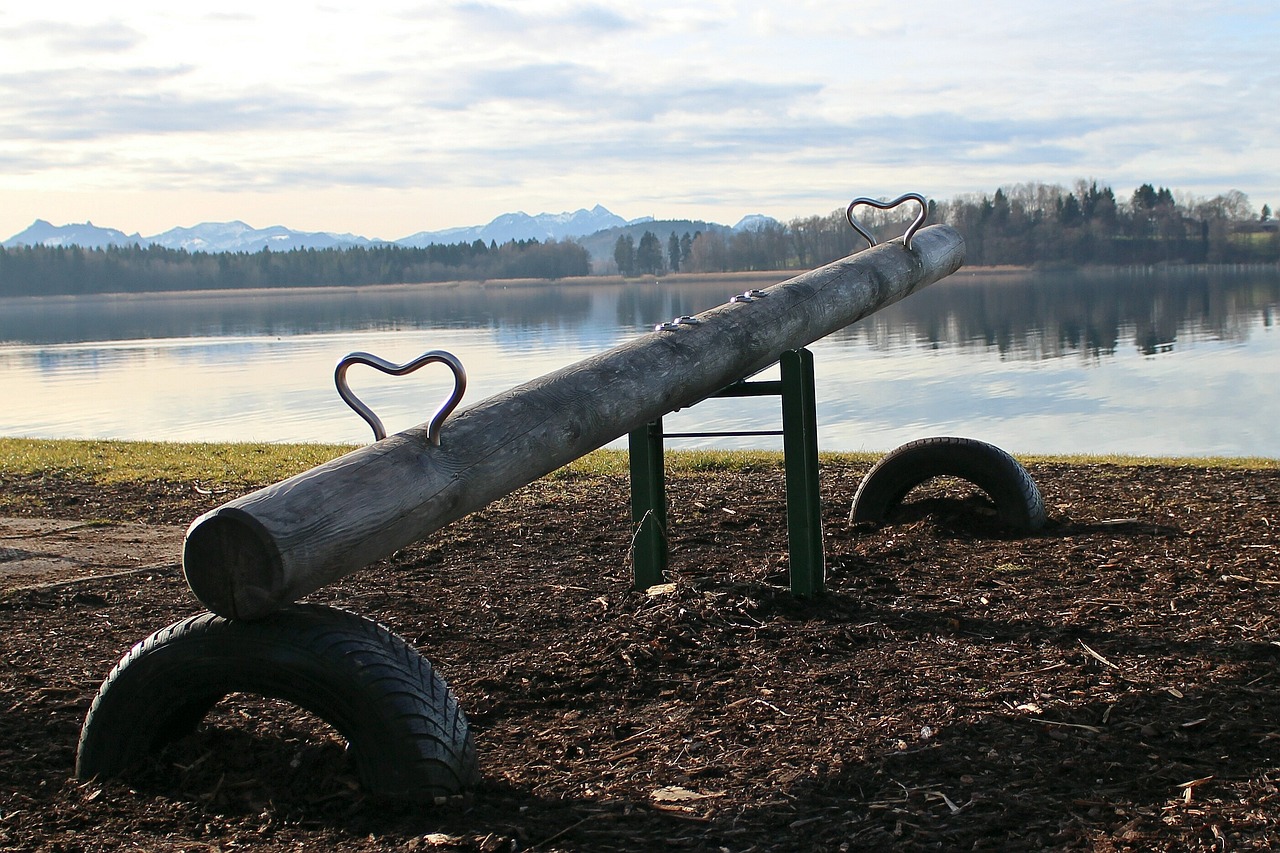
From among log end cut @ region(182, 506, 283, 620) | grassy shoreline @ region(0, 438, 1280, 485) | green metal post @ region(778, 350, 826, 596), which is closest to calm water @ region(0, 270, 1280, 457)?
grassy shoreline @ region(0, 438, 1280, 485)

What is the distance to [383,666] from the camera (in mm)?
3346

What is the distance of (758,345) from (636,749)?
2.49m

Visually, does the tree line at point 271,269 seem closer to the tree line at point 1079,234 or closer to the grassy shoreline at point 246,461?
the tree line at point 1079,234

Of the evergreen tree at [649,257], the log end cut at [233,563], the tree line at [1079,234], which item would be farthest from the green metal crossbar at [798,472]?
the evergreen tree at [649,257]

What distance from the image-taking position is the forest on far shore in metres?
107

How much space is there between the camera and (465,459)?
12.8ft

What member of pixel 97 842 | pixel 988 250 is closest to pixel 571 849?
pixel 97 842

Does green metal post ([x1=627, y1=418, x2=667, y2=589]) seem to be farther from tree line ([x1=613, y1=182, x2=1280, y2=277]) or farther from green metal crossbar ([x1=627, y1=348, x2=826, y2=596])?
tree line ([x1=613, y1=182, x2=1280, y2=277])

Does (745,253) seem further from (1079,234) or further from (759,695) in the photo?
(759,695)

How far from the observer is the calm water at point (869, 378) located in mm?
17266

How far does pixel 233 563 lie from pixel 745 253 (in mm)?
121273

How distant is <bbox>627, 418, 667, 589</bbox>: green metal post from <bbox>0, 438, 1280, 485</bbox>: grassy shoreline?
3.96 m

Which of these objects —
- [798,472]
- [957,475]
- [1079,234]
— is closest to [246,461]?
[957,475]

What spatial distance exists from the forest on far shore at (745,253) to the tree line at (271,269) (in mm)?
132
